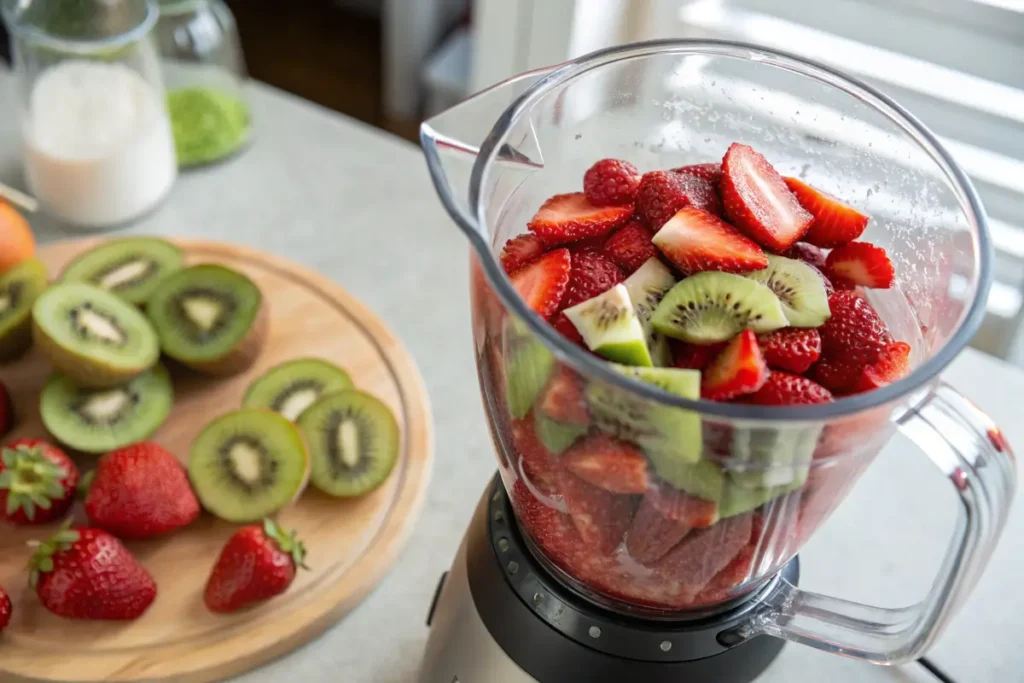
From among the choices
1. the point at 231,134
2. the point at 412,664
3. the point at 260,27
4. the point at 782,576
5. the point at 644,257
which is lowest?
the point at 260,27

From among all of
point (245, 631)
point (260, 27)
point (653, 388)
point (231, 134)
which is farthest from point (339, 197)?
point (260, 27)

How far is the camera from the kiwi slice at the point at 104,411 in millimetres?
943

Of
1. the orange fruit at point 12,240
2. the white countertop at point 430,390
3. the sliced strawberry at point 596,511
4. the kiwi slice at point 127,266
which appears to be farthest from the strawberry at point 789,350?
the orange fruit at point 12,240

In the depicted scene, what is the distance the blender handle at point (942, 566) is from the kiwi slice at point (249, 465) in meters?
0.45

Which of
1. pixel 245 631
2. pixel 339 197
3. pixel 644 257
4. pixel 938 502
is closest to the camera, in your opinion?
pixel 644 257

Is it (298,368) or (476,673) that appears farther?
(298,368)

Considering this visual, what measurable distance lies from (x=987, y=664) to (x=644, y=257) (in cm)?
52

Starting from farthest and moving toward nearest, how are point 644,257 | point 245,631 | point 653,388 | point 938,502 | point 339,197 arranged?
point 339,197, point 938,502, point 245,631, point 644,257, point 653,388

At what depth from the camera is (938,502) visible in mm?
982

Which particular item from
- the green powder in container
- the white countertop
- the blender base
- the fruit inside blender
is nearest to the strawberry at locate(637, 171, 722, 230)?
the fruit inside blender

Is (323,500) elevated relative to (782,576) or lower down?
lower down

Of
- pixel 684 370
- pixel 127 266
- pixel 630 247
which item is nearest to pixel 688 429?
pixel 684 370

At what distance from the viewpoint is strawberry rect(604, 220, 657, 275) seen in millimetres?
624

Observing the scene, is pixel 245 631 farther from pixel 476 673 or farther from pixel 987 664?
pixel 987 664
